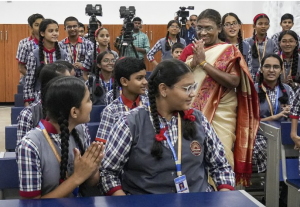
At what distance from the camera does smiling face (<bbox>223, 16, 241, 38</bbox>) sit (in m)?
4.06

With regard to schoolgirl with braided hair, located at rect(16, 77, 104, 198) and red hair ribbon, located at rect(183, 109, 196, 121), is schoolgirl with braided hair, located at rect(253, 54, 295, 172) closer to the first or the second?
red hair ribbon, located at rect(183, 109, 196, 121)

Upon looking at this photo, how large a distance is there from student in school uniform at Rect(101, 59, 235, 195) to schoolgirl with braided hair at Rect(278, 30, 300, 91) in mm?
2948

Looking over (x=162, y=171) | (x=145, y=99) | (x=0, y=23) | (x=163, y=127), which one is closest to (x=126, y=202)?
(x=162, y=171)

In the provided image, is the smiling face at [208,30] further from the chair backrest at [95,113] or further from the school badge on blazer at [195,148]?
the chair backrest at [95,113]

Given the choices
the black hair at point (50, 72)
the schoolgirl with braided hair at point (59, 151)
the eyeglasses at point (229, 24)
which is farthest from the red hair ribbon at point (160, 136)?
the eyeglasses at point (229, 24)

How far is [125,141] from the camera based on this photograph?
1692 millimetres

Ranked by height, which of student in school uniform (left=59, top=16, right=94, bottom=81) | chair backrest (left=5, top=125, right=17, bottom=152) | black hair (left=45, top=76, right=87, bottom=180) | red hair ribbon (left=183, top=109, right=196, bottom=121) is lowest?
chair backrest (left=5, top=125, right=17, bottom=152)

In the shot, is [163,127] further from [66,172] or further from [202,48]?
[202,48]

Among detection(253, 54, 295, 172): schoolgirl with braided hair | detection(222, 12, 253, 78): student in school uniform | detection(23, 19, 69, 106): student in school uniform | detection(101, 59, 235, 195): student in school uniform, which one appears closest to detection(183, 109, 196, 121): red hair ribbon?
detection(101, 59, 235, 195): student in school uniform

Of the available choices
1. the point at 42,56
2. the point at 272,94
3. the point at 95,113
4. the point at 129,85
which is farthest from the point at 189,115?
the point at 42,56

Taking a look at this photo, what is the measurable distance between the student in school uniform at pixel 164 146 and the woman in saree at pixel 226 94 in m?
0.58

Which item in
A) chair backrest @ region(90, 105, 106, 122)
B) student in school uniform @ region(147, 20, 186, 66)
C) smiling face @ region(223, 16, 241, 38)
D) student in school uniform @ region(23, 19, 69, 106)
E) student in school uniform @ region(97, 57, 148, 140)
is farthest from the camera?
student in school uniform @ region(147, 20, 186, 66)

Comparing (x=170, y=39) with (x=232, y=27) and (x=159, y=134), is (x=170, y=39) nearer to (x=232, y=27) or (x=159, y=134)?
(x=232, y=27)

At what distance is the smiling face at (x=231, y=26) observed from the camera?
13.3ft
